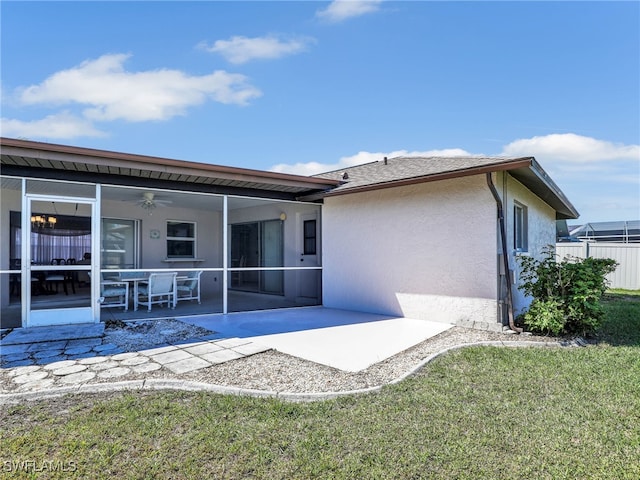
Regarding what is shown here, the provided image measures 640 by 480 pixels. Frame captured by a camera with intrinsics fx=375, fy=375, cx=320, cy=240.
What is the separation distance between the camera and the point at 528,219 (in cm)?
932

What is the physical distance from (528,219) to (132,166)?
29.3 ft

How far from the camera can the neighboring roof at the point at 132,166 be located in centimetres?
564

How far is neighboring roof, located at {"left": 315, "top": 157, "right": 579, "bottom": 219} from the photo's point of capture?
616 centimetres

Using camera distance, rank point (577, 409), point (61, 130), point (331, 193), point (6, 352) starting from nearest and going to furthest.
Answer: point (577, 409)
point (6, 352)
point (331, 193)
point (61, 130)

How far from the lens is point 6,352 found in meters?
5.06

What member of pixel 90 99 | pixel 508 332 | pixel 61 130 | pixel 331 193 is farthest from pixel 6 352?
pixel 61 130

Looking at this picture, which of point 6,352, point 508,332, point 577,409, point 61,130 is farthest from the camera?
point 61,130

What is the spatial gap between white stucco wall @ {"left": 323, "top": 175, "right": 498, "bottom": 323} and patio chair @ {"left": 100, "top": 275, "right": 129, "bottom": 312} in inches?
191

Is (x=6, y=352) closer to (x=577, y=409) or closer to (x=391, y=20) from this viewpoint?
(x=577, y=409)

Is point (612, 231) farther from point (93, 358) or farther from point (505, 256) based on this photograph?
point (93, 358)

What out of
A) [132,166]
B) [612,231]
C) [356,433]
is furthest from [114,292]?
[612,231]

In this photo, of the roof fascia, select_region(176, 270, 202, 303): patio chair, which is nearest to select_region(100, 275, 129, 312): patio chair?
select_region(176, 270, 202, 303): patio chair

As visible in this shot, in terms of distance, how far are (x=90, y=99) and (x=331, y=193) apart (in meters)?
7.93

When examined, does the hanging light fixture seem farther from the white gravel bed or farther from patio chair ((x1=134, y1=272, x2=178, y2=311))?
the white gravel bed
